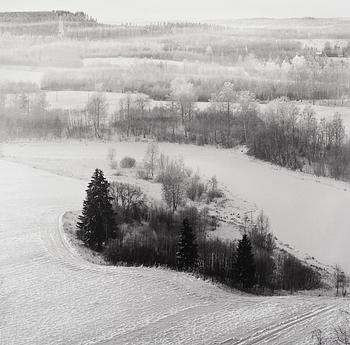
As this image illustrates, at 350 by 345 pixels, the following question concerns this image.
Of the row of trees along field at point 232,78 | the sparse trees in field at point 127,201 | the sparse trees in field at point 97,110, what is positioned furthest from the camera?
the sparse trees in field at point 97,110

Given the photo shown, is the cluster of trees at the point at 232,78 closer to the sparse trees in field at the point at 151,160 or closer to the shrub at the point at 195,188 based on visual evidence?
the sparse trees in field at the point at 151,160

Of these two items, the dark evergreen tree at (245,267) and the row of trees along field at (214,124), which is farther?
the row of trees along field at (214,124)

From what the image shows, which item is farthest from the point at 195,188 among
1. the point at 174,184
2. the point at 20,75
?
the point at 20,75

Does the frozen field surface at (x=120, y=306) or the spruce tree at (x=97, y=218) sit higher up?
the spruce tree at (x=97, y=218)

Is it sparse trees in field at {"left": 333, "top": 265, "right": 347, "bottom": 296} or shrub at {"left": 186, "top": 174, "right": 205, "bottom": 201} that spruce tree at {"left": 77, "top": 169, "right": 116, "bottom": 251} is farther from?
sparse trees in field at {"left": 333, "top": 265, "right": 347, "bottom": 296}

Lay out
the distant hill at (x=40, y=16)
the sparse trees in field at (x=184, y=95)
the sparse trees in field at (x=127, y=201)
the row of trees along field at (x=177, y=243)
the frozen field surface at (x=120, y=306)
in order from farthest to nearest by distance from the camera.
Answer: the sparse trees in field at (x=184, y=95), the distant hill at (x=40, y=16), the sparse trees in field at (x=127, y=201), the row of trees along field at (x=177, y=243), the frozen field surface at (x=120, y=306)

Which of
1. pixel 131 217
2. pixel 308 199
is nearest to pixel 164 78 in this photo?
pixel 131 217

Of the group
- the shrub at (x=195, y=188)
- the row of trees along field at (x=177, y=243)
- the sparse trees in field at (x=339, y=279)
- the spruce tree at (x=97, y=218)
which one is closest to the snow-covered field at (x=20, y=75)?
the row of trees along field at (x=177, y=243)

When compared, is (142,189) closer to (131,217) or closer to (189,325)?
(131,217)
